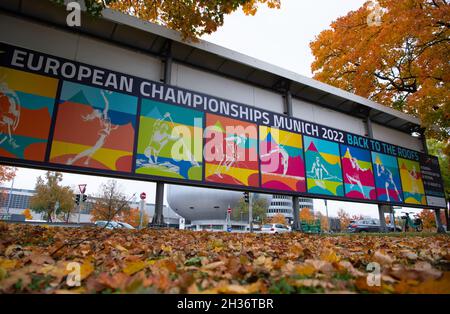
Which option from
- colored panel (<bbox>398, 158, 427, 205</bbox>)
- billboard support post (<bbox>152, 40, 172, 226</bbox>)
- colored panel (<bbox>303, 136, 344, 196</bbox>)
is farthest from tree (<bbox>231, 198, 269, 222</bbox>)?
billboard support post (<bbox>152, 40, 172, 226</bbox>)

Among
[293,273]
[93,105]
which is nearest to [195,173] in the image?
[93,105]

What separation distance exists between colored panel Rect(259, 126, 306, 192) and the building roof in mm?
2499

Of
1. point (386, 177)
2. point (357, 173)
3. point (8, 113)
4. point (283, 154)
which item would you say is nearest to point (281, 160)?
point (283, 154)

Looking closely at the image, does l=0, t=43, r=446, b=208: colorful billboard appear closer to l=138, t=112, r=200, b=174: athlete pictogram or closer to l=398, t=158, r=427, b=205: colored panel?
l=138, t=112, r=200, b=174: athlete pictogram

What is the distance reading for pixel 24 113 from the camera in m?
6.11

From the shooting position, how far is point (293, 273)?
159 centimetres

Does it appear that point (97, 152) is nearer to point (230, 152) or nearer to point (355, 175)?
point (230, 152)

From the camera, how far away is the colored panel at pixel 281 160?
9.02 m

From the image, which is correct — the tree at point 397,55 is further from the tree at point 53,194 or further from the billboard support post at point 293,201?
the tree at point 53,194

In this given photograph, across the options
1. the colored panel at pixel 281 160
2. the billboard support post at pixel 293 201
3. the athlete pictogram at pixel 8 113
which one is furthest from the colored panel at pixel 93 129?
the billboard support post at pixel 293 201

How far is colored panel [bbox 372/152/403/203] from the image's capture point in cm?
1185

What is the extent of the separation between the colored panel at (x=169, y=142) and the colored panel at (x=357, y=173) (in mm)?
6384

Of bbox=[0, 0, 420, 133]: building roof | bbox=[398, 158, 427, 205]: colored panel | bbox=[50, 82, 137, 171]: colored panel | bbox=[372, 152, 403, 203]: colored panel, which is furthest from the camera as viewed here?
bbox=[398, 158, 427, 205]: colored panel
